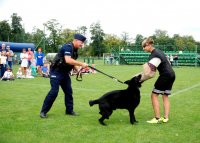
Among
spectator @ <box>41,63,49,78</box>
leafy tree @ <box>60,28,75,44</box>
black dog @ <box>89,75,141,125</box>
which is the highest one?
leafy tree @ <box>60,28,75,44</box>

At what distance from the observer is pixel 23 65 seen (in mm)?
18906

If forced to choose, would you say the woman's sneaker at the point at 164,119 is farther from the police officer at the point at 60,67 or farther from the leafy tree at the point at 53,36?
the leafy tree at the point at 53,36

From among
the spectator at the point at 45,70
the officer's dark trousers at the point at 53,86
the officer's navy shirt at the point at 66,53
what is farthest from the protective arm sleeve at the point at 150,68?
the spectator at the point at 45,70

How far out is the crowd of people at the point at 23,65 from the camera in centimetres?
1801

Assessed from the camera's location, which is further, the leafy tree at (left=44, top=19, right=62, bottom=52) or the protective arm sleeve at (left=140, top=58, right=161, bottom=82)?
the leafy tree at (left=44, top=19, right=62, bottom=52)

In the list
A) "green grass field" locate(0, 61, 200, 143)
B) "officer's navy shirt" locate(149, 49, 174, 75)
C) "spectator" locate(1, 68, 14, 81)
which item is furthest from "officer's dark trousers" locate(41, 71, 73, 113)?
"spectator" locate(1, 68, 14, 81)

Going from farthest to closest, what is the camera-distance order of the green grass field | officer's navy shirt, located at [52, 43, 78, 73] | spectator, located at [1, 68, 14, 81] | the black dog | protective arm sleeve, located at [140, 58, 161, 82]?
spectator, located at [1, 68, 14, 81], officer's navy shirt, located at [52, 43, 78, 73], the black dog, protective arm sleeve, located at [140, 58, 161, 82], the green grass field

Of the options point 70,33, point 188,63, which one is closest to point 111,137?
point 188,63

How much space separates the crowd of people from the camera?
1801 centimetres

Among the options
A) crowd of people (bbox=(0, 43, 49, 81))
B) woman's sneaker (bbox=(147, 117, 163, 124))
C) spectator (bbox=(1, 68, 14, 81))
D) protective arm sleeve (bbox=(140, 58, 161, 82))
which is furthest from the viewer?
crowd of people (bbox=(0, 43, 49, 81))

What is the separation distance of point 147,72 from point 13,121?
3.10 metres

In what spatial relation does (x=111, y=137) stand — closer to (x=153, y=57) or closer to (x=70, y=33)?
(x=153, y=57)

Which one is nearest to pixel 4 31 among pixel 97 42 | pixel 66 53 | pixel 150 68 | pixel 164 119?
pixel 97 42

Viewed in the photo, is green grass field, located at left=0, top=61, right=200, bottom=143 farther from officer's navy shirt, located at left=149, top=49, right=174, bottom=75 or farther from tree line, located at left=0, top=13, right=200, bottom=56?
tree line, located at left=0, top=13, right=200, bottom=56
